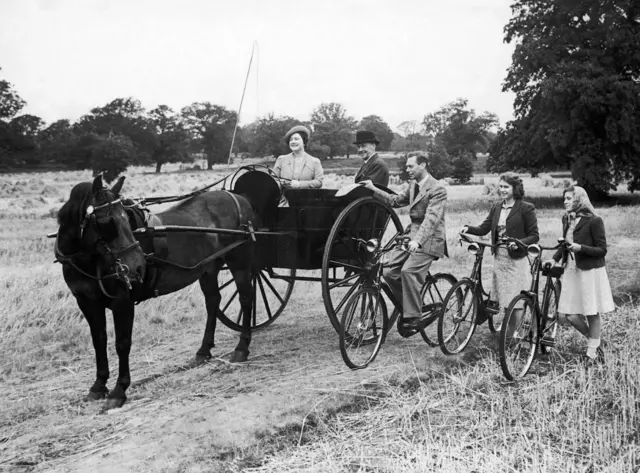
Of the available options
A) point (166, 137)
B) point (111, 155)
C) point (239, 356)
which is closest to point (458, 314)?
point (239, 356)

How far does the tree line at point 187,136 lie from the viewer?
35.8 m

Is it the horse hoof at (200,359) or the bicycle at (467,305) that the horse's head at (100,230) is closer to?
the horse hoof at (200,359)

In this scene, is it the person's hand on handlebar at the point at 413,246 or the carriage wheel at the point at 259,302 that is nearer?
the person's hand on handlebar at the point at 413,246

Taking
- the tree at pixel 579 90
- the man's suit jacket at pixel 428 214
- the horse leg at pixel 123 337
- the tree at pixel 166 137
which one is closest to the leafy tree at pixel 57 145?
the tree at pixel 166 137

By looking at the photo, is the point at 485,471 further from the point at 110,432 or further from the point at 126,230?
the point at 126,230

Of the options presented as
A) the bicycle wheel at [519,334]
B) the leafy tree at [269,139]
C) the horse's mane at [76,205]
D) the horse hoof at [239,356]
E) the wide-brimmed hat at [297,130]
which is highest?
the leafy tree at [269,139]

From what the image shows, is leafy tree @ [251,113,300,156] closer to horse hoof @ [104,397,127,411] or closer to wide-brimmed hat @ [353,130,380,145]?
wide-brimmed hat @ [353,130,380,145]

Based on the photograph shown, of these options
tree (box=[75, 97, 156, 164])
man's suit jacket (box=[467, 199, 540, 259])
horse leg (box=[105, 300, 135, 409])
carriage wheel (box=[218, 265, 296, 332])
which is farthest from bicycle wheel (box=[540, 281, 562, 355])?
tree (box=[75, 97, 156, 164])

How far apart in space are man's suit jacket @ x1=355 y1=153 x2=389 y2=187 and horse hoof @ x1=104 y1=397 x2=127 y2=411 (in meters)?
3.81

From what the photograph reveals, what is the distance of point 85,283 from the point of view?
567 centimetres

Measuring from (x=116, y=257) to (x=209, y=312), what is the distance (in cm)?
220

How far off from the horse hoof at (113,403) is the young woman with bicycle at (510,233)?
4030mm

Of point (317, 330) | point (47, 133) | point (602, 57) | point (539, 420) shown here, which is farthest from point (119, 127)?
point (539, 420)

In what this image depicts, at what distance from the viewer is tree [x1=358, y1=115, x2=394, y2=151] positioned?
85037mm
